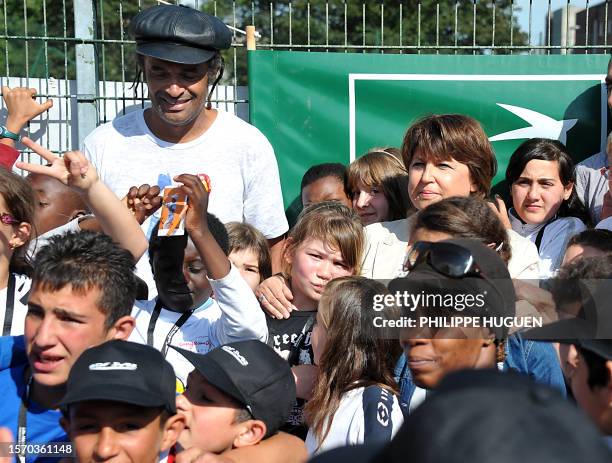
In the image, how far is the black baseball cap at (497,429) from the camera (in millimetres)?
873

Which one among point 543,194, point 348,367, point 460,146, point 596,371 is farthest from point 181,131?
point 596,371

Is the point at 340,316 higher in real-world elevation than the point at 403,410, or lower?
higher

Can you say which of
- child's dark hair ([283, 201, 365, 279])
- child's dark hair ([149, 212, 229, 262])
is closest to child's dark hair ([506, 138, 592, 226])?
child's dark hair ([283, 201, 365, 279])

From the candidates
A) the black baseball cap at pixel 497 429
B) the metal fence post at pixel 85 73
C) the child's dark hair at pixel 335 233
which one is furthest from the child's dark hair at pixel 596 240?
the metal fence post at pixel 85 73

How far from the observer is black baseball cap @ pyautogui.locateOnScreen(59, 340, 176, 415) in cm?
216

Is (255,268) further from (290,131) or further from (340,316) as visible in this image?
(290,131)

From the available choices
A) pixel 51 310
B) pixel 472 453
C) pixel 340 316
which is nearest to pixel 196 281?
→ pixel 340 316

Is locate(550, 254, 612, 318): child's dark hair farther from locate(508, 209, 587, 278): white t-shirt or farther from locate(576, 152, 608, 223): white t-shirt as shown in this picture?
locate(576, 152, 608, 223): white t-shirt

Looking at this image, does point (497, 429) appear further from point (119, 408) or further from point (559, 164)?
point (559, 164)

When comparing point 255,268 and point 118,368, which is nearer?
point 118,368

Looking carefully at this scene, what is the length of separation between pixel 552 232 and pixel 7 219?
2629 millimetres

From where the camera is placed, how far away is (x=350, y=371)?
2.97m

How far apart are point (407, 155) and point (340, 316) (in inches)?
47.1

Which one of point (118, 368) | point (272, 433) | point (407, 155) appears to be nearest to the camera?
point (118, 368)
